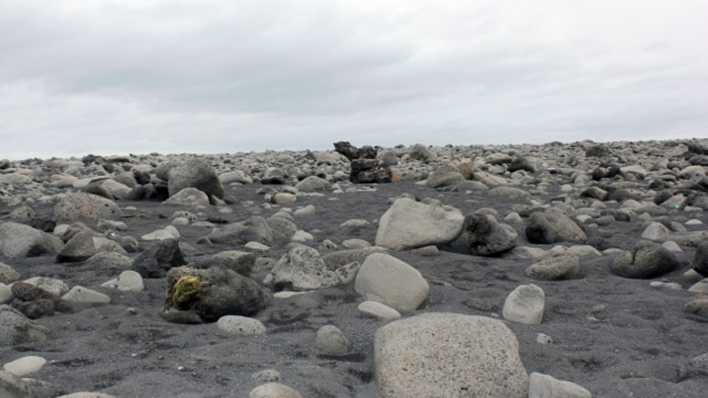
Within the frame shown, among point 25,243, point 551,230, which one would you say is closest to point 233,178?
point 25,243

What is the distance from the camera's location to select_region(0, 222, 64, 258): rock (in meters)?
4.90

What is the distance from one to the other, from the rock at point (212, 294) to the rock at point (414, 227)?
5.70ft

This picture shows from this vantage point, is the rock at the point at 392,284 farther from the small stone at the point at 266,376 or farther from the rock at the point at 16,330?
the rock at the point at 16,330

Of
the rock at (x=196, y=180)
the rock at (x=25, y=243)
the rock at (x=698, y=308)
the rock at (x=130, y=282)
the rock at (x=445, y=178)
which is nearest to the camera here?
the rock at (x=698, y=308)

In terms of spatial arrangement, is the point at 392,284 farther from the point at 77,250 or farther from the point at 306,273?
the point at 77,250

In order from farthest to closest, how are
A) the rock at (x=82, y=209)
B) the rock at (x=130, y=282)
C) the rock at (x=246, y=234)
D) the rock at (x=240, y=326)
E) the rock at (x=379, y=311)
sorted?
→ 1. the rock at (x=82, y=209)
2. the rock at (x=246, y=234)
3. the rock at (x=130, y=282)
4. the rock at (x=379, y=311)
5. the rock at (x=240, y=326)

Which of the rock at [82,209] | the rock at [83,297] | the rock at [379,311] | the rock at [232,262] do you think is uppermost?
the rock at [82,209]

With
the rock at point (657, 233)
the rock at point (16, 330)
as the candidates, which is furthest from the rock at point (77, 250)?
the rock at point (657, 233)

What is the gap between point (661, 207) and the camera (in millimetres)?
7641

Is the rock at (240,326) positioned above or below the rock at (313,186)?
below

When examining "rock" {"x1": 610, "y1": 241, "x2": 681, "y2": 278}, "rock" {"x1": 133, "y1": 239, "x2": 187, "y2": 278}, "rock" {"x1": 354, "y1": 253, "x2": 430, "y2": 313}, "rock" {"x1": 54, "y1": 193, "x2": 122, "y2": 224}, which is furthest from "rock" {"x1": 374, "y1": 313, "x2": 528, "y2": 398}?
"rock" {"x1": 54, "y1": 193, "x2": 122, "y2": 224}

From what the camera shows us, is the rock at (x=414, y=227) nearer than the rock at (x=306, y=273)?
No

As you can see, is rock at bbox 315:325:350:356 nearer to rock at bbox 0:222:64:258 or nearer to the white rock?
the white rock

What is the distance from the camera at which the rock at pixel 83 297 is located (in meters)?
3.67
